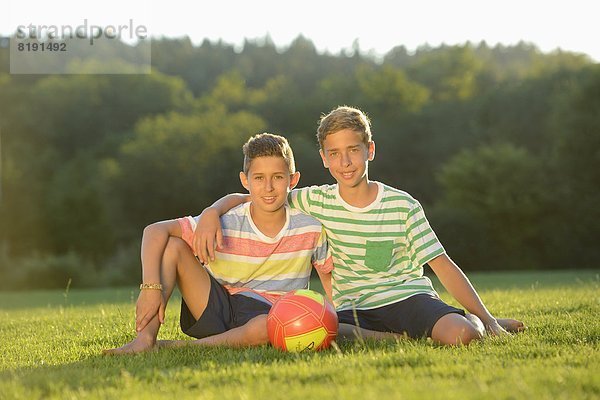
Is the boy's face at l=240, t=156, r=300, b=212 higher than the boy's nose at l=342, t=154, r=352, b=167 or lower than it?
lower

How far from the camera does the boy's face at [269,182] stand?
5.05 meters

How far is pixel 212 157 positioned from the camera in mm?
35375

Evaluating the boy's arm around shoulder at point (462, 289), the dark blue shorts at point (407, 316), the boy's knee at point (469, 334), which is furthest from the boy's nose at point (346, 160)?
the boy's knee at point (469, 334)

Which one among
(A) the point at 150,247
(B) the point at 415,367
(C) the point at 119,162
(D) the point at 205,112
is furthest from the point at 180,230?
(D) the point at 205,112

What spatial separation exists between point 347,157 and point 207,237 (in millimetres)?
1020

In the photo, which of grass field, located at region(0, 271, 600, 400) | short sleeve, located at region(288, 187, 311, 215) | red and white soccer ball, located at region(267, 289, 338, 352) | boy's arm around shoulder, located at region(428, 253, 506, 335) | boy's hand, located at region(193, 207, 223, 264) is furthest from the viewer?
short sleeve, located at region(288, 187, 311, 215)

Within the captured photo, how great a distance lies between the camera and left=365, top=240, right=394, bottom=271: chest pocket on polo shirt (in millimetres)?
5238

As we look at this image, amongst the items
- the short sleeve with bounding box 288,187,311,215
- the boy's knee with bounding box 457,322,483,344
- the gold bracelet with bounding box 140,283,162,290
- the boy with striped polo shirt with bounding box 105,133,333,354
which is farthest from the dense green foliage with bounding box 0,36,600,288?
the boy's knee with bounding box 457,322,483,344

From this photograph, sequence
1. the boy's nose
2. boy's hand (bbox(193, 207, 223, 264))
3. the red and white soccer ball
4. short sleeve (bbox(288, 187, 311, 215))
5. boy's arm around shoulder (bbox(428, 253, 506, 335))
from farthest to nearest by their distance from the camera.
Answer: short sleeve (bbox(288, 187, 311, 215))
the boy's nose
boy's arm around shoulder (bbox(428, 253, 506, 335))
boy's hand (bbox(193, 207, 223, 264))
the red and white soccer ball

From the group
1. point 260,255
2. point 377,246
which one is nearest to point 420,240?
point 377,246

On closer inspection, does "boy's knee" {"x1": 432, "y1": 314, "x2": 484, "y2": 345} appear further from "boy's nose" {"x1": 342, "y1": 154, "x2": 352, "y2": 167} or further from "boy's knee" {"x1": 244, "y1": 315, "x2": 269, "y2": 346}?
"boy's nose" {"x1": 342, "y1": 154, "x2": 352, "y2": 167}

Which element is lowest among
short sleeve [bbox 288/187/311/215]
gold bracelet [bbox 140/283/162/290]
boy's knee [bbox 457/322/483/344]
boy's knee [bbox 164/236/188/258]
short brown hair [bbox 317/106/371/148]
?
boy's knee [bbox 457/322/483/344]

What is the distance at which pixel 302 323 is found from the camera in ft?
14.9

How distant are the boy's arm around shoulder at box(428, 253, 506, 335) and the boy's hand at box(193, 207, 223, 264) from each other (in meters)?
1.30
